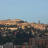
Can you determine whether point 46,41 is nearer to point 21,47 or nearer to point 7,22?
point 21,47

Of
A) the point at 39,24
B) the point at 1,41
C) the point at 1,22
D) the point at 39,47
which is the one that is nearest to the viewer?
the point at 39,47

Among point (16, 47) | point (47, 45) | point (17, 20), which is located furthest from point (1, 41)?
point (17, 20)

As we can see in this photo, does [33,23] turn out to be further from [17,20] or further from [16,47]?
[16,47]

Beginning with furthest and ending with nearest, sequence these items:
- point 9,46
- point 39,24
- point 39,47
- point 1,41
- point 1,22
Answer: point 1,22 < point 39,24 < point 1,41 < point 39,47 < point 9,46

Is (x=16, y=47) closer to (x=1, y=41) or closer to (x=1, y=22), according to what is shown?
(x=1, y=41)

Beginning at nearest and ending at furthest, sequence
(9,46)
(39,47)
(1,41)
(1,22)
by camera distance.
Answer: (9,46) < (39,47) < (1,41) < (1,22)

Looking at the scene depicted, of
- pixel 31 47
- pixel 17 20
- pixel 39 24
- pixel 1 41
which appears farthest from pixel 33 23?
pixel 31 47

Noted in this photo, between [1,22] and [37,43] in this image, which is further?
[1,22]

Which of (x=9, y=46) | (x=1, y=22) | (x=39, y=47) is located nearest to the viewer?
(x=9, y=46)

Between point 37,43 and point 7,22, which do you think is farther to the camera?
point 7,22
